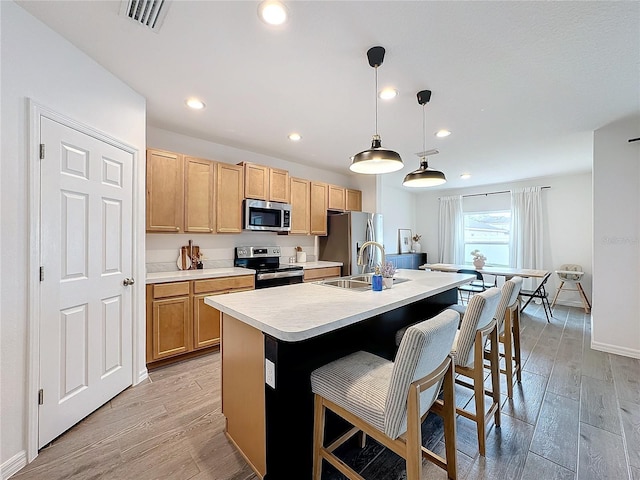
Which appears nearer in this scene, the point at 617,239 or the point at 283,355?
the point at 283,355

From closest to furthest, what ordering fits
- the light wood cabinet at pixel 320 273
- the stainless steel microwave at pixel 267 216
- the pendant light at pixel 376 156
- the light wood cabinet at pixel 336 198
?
1. the pendant light at pixel 376 156
2. the stainless steel microwave at pixel 267 216
3. the light wood cabinet at pixel 320 273
4. the light wood cabinet at pixel 336 198

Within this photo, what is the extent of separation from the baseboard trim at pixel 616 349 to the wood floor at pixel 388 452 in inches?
19.7

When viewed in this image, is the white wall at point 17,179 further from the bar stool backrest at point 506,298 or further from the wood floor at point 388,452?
the bar stool backrest at point 506,298

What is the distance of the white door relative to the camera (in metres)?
1.72

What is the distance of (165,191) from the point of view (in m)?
3.02

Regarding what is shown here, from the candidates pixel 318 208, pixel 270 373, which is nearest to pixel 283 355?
pixel 270 373

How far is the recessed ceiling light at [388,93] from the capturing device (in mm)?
2332

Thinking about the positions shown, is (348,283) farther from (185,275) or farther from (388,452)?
(185,275)

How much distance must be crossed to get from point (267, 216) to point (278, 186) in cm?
50

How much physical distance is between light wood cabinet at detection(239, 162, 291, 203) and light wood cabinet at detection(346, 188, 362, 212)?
139cm

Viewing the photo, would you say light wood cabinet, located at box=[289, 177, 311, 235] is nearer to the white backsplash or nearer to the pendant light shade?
the white backsplash

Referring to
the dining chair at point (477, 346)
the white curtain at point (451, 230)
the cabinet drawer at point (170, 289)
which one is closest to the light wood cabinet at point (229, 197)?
the cabinet drawer at point (170, 289)

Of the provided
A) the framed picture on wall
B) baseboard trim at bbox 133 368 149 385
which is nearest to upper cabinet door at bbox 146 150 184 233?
baseboard trim at bbox 133 368 149 385

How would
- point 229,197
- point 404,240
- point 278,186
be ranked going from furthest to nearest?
point 404,240 < point 278,186 < point 229,197
